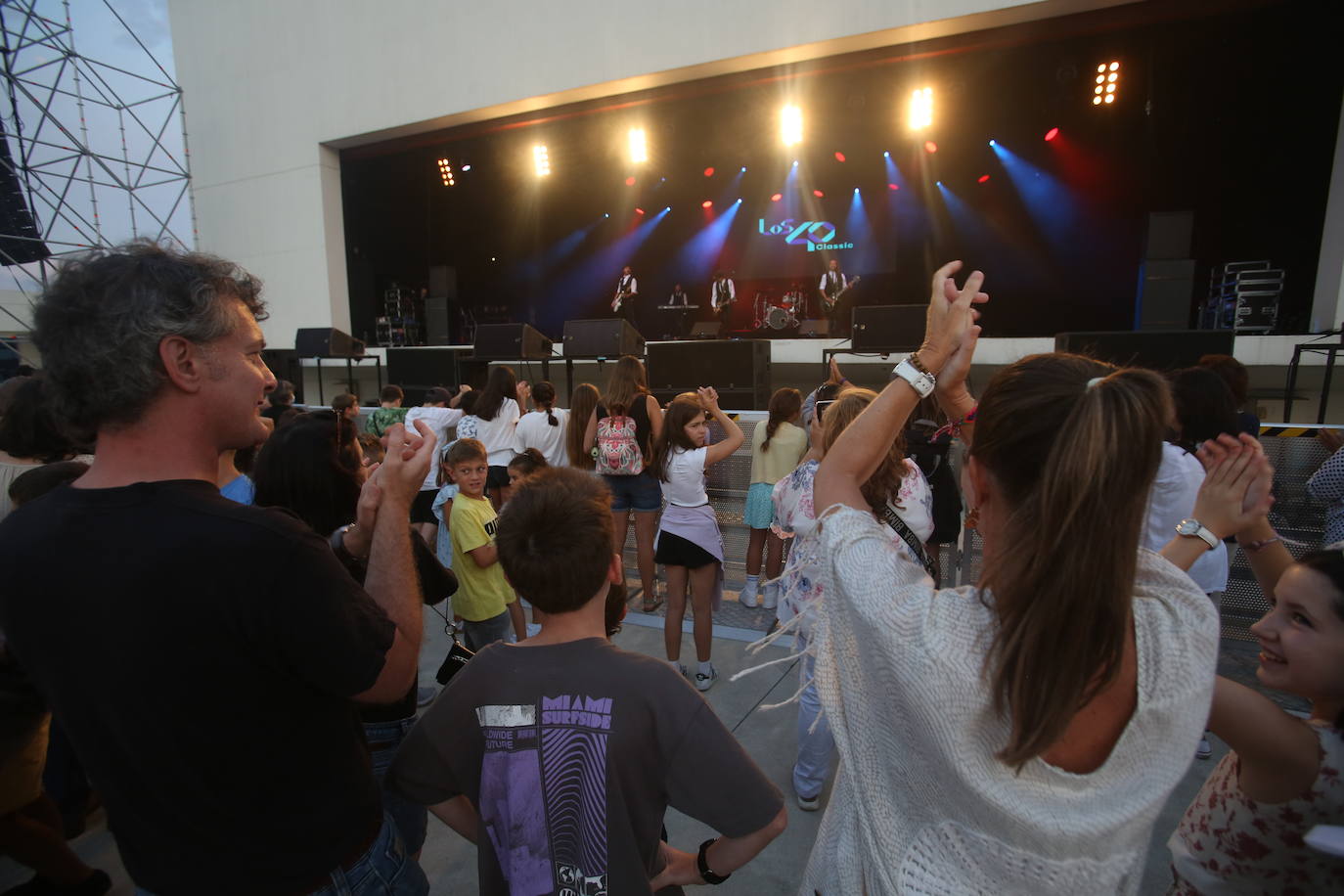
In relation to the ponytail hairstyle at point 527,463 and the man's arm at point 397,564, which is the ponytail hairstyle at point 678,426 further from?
the man's arm at point 397,564

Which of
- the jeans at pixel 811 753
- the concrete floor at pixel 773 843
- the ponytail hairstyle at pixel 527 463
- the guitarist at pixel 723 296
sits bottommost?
the concrete floor at pixel 773 843

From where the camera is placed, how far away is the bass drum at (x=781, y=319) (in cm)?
1319

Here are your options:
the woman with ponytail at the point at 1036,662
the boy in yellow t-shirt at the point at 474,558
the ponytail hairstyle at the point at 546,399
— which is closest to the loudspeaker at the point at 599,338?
the ponytail hairstyle at the point at 546,399

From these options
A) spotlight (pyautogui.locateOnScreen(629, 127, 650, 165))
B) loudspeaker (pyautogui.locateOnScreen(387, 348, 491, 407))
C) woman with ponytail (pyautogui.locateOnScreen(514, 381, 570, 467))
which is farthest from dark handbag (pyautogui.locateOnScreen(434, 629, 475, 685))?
spotlight (pyautogui.locateOnScreen(629, 127, 650, 165))

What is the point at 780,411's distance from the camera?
176 inches

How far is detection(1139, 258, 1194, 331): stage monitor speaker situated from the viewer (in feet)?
30.2

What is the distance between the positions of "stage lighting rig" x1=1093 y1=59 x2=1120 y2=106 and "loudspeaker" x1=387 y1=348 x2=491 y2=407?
10783 mm

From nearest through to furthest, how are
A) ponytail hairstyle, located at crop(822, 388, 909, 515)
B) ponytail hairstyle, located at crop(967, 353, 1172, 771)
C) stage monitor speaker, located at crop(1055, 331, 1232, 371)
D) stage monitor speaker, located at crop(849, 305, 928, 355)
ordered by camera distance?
1. ponytail hairstyle, located at crop(967, 353, 1172, 771)
2. ponytail hairstyle, located at crop(822, 388, 909, 515)
3. stage monitor speaker, located at crop(1055, 331, 1232, 371)
4. stage monitor speaker, located at crop(849, 305, 928, 355)

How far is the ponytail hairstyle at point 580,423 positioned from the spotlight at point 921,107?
8558mm

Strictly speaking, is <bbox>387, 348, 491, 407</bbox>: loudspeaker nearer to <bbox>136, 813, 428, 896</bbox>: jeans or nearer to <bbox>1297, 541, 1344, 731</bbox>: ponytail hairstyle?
<bbox>136, 813, 428, 896</bbox>: jeans

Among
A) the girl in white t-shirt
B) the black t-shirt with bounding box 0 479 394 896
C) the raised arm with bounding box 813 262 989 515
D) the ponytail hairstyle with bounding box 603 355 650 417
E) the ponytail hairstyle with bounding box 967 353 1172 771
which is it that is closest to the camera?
the ponytail hairstyle with bounding box 967 353 1172 771

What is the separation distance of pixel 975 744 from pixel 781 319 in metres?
12.9

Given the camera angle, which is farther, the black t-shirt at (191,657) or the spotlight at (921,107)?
the spotlight at (921,107)

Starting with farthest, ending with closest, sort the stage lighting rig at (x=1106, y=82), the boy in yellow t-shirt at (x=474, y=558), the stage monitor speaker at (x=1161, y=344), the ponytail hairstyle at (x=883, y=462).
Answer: the stage lighting rig at (x=1106, y=82) → the stage monitor speaker at (x=1161, y=344) → the boy in yellow t-shirt at (x=474, y=558) → the ponytail hairstyle at (x=883, y=462)
